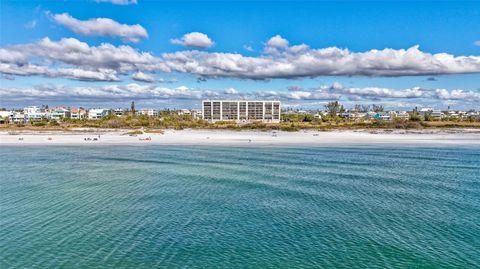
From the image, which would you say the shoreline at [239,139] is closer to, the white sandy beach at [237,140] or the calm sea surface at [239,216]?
the white sandy beach at [237,140]

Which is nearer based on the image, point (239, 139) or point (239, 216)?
point (239, 216)

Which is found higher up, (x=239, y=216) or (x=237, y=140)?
(x=237, y=140)

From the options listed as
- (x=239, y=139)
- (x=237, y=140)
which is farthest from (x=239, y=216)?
(x=239, y=139)

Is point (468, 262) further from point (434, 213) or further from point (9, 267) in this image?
point (9, 267)

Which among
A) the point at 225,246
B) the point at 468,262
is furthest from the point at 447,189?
the point at 225,246

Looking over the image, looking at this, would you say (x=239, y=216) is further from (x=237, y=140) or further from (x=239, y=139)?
(x=239, y=139)

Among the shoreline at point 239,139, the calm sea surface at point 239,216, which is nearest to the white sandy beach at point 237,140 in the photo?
the shoreline at point 239,139

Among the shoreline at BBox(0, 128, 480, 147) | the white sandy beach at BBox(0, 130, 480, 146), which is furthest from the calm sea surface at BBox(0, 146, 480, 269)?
the white sandy beach at BBox(0, 130, 480, 146)

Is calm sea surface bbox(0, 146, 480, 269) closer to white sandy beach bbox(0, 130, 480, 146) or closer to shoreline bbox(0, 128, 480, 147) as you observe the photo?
shoreline bbox(0, 128, 480, 147)
